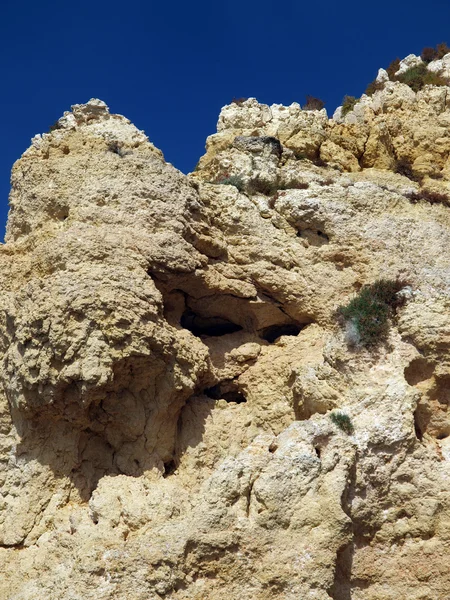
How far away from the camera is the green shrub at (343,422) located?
855 centimetres

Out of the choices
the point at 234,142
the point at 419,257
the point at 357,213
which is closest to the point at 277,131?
the point at 234,142

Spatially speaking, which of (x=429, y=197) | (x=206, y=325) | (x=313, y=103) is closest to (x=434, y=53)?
(x=313, y=103)

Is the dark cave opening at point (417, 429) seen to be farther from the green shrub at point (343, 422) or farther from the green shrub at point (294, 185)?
the green shrub at point (294, 185)

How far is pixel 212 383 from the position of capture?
998 cm

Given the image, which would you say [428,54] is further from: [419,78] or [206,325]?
[206,325]

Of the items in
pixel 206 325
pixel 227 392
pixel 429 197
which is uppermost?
pixel 429 197

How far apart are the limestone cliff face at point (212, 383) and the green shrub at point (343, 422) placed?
0.08m

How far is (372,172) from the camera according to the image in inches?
518

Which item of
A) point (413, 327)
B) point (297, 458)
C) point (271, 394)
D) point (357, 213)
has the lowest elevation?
point (297, 458)

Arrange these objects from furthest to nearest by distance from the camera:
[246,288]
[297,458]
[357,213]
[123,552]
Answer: [357,213]
[246,288]
[297,458]
[123,552]

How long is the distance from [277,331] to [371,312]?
1798 mm

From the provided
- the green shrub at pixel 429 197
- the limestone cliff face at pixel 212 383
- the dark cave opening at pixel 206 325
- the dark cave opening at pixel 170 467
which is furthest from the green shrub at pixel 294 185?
the dark cave opening at pixel 170 467

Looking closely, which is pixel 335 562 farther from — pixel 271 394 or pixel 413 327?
pixel 413 327

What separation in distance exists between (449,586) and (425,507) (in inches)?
37.6
